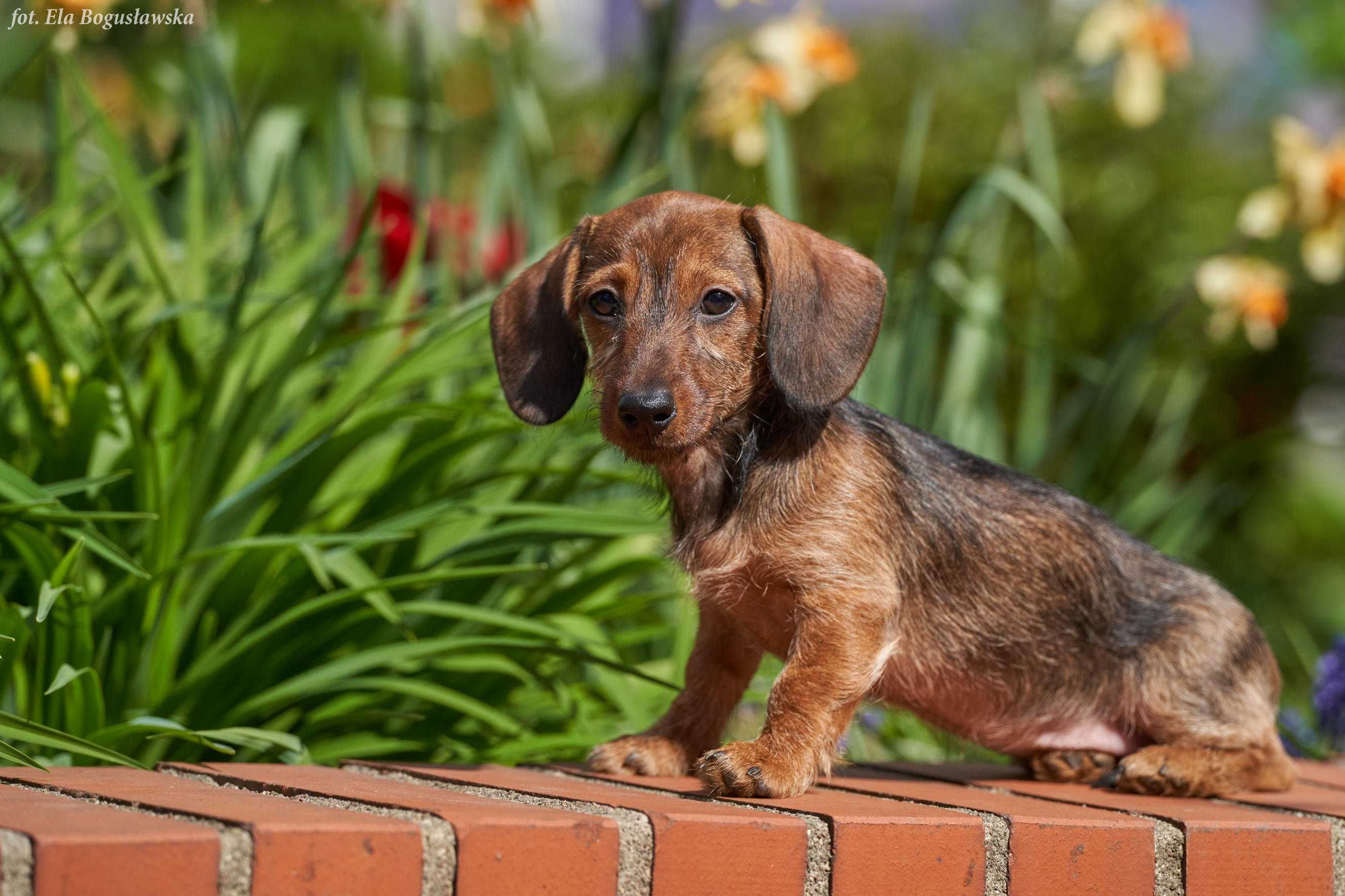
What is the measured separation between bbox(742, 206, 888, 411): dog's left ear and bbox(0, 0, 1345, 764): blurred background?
409 mm

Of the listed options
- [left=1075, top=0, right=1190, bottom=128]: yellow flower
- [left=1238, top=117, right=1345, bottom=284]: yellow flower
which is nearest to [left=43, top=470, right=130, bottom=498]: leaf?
[left=1075, top=0, right=1190, bottom=128]: yellow flower

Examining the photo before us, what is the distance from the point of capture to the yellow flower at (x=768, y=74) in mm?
4324

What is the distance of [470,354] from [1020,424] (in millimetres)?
2052

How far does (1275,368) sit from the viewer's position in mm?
8352

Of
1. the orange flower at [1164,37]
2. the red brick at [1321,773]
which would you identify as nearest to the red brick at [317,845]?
the red brick at [1321,773]

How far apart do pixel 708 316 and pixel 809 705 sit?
640mm

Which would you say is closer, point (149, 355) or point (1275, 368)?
point (149, 355)

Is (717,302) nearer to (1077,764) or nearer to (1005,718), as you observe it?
(1005,718)

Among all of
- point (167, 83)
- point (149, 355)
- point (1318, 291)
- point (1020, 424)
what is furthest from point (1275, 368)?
point (149, 355)

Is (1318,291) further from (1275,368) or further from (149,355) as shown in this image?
(149,355)

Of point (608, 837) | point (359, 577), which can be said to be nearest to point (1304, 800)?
point (608, 837)

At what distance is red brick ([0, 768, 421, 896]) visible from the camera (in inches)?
66.5

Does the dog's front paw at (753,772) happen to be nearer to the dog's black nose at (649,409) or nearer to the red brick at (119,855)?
the dog's black nose at (649,409)

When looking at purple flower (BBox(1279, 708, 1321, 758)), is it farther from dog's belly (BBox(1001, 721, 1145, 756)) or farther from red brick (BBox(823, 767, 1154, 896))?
red brick (BBox(823, 767, 1154, 896))
